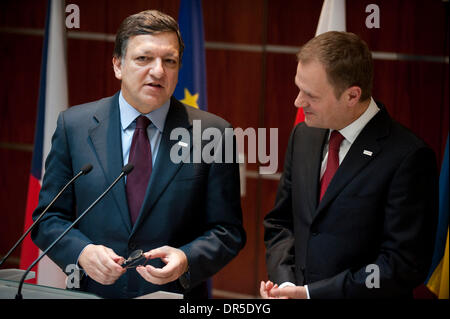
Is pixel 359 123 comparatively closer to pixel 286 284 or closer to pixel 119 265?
pixel 286 284

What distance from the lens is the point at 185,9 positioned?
2598 millimetres

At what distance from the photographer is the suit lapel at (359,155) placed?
208 cm

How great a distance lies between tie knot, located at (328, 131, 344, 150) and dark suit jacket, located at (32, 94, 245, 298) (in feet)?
1.27

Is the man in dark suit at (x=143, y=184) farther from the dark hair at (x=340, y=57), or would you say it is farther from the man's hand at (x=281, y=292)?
the dark hair at (x=340, y=57)

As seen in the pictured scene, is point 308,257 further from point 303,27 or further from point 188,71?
point 303,27

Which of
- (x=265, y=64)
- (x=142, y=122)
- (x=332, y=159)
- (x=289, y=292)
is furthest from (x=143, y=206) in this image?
(x=265, y=64)

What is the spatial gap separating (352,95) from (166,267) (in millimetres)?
930

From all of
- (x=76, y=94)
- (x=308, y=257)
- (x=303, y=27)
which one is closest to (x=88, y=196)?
(x=76, y=94)

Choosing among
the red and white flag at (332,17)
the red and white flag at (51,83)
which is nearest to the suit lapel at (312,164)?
the red and white flag at (332,17)

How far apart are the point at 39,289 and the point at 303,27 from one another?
178cm

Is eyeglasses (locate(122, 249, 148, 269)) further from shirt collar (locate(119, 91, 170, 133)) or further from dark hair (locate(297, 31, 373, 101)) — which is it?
dark hair (locate(297, 31, 373, 101))

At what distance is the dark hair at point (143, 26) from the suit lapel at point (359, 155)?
78cm

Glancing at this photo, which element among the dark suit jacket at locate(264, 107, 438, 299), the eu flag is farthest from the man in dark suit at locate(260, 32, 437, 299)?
the eu flag

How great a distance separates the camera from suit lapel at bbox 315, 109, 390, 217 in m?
2.08
